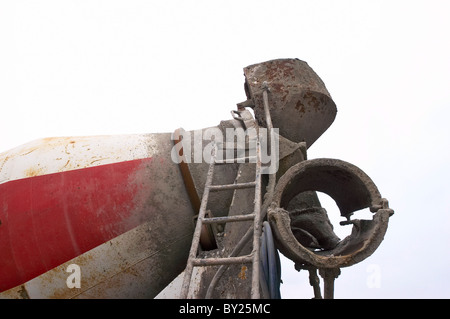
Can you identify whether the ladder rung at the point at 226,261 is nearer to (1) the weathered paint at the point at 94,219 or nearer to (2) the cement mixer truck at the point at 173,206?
(2) the cement mixer truck at the point at 173,206

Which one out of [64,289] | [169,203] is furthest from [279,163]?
[64,289]

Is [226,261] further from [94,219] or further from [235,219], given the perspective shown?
[94,219]

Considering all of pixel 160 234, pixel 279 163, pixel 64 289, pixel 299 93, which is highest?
pixel 299 93

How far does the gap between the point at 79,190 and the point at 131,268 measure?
838 millimetres

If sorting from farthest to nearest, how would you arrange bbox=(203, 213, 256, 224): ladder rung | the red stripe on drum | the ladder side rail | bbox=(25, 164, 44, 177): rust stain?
bbox=(25, 164, 44, 177): rust stain, the red stripe on drum, bbox=(203, 213, 256, 224): ladder rung, the ladder side rail

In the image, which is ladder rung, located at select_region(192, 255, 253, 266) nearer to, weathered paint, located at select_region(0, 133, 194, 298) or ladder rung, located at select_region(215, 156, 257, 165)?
weathered paint, located at select_region(0, 133, 194, 298)

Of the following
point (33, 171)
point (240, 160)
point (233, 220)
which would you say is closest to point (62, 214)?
point (33, 171)

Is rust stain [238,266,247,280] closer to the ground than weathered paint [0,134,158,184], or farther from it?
closer to the ground

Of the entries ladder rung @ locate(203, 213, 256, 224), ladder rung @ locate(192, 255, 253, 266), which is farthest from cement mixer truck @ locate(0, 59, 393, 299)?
ladder rung @ locate(192, 255, 253, 266)

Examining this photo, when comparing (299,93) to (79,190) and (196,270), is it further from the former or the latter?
(79,190)

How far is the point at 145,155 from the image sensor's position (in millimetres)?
3479

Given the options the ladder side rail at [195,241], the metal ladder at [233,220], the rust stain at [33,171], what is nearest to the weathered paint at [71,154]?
the rust stain at [33,171]

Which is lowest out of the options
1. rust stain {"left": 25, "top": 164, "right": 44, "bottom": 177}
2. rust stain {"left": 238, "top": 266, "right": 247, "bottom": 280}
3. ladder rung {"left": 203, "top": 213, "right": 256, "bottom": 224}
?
rust stain {"left": 238, "top": 266, "right": 247, "bottom": 280}

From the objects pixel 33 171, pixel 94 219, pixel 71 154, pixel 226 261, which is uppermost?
pixel 71 154
